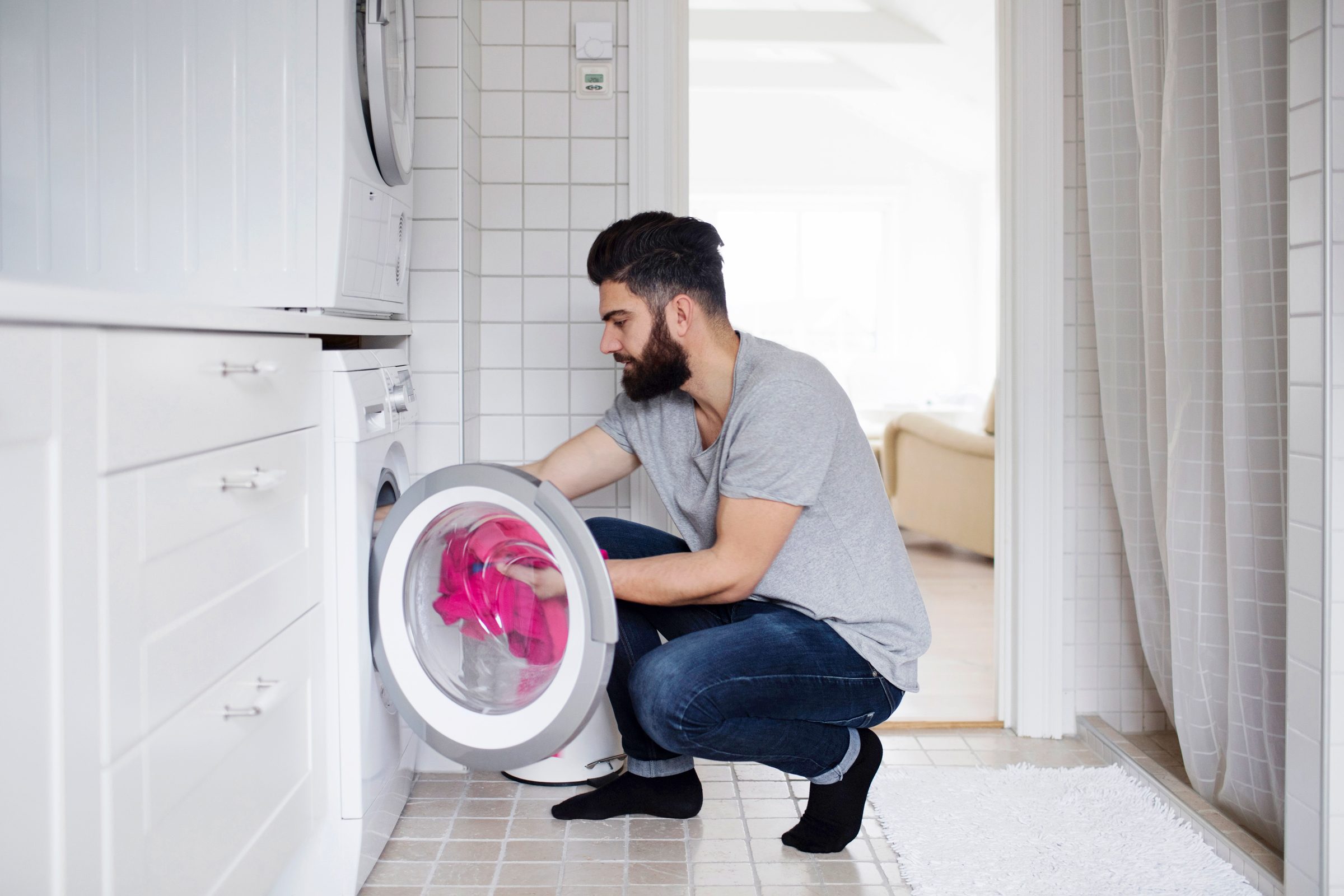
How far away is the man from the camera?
1.69 meters

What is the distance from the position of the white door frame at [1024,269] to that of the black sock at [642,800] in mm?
650

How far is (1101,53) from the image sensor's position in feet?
7.20

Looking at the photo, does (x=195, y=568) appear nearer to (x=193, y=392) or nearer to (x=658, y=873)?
(x=193, y=392)

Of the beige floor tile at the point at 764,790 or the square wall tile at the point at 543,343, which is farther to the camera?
the square wall tile at the point at 543,343

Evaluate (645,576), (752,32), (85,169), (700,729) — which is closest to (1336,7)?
(645,576)

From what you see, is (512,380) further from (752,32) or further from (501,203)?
(752,32)

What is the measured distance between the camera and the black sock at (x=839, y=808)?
1.83 metres

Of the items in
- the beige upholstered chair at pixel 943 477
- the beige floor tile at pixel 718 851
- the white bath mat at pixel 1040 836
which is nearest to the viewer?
the white bath mat at pixel 1040 836

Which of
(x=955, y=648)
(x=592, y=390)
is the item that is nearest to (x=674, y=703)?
(x=592, y=390)

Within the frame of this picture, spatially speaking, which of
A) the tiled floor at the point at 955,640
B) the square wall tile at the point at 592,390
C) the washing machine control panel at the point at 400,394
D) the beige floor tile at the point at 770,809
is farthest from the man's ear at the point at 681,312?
the tiled floor at the point at 955,640

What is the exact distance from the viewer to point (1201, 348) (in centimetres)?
191

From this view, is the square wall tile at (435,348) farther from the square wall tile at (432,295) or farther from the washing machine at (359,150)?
the washing machine at (359,150)

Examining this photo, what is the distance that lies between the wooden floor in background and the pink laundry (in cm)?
109

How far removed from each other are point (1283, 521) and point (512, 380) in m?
1.53
